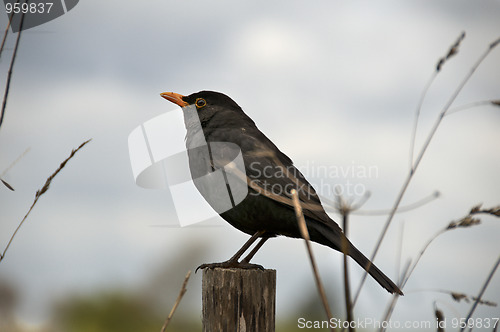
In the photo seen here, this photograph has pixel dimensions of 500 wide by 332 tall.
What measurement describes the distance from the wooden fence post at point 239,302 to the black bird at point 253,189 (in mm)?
426

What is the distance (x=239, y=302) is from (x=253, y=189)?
919mm

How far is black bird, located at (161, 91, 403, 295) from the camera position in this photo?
3.92m

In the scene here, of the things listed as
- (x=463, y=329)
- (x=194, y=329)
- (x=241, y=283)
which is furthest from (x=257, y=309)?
(x=194, y=329)

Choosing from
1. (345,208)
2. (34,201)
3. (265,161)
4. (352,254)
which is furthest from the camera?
(265,161)

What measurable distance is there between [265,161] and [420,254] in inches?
90.7

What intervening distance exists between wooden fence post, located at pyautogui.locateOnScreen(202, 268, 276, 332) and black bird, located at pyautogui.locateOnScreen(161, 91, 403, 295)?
426 mm

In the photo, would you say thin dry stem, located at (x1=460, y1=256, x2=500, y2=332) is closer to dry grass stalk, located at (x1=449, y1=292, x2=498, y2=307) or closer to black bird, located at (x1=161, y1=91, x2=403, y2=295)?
dry grass stalk, located at (x1=449, y1=292, x2=498, y2=307)

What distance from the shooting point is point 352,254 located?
151 inches

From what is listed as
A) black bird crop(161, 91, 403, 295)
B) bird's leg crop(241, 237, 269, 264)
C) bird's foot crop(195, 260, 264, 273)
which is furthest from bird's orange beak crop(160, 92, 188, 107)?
bird's foot crop(195, 260, 264, 273)

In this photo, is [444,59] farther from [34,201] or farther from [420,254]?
[34,201]

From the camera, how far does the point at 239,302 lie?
127 inches

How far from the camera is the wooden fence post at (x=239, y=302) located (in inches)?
127

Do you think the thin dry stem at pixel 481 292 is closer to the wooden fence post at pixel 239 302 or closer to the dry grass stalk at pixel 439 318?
the dry grass stalk at pixel 439 318

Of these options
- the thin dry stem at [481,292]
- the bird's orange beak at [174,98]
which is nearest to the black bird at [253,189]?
the bird's orange beak at [174,98]
